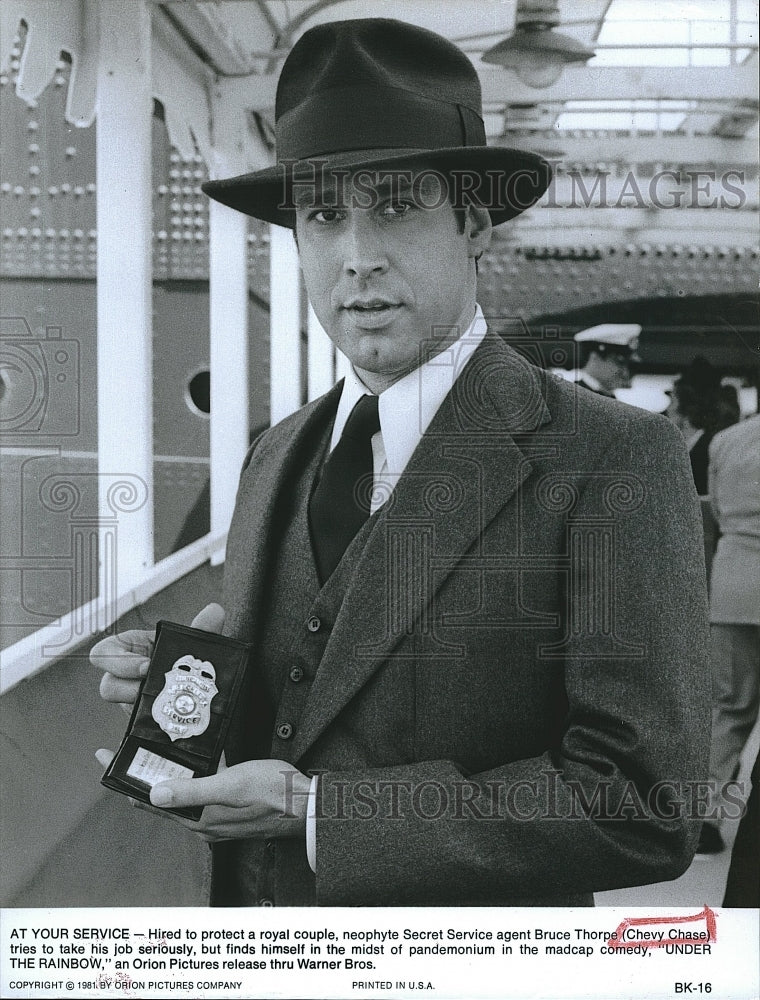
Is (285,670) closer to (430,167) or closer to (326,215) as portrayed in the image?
(326,215)

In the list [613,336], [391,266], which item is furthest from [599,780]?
[391,266]

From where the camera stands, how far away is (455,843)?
1853mm

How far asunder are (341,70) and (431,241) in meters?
0.36

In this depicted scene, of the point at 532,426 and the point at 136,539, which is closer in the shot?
the point at 532,426

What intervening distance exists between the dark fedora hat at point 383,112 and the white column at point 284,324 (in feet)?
0.67

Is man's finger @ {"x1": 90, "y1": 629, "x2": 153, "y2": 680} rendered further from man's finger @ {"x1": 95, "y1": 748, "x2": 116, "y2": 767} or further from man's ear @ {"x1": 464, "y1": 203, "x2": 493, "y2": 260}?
man's ear @ {"x1": 464, "y1": 203, "x2": 493, "y2": 260}

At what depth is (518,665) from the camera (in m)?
1.86

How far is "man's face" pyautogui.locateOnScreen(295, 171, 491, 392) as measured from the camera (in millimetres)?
1949

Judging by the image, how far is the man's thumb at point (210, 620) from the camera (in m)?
2.07

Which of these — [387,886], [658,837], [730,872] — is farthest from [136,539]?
[730,872]

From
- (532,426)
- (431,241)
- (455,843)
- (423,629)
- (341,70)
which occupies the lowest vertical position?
(455,843)

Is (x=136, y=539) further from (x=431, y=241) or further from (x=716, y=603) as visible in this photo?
(x=716, y=603)

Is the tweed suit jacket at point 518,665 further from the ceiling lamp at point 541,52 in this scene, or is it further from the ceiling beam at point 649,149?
the ceiling lamp at point 541,52

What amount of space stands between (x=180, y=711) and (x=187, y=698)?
0.03 meters
